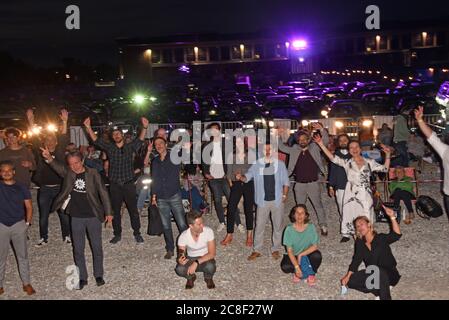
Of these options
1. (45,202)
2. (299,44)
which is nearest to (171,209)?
(45,202)

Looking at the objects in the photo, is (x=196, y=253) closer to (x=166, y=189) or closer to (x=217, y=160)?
(x=166, y=189)

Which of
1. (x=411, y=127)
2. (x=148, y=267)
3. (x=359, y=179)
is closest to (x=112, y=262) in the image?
(x=148, y=267)

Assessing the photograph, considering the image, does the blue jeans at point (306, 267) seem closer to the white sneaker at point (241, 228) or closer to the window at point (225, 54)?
the white sneaker at point (241, 228)

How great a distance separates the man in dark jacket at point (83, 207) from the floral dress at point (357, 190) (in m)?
3.67

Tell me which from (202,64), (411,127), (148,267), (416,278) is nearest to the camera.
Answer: (416,278)

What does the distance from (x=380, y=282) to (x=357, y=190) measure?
2196 millimetres

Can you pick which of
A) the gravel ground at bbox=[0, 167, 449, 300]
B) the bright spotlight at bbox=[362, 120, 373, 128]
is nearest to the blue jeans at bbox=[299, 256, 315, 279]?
the gravel ground at bbox=[0, 167, 449, 300]

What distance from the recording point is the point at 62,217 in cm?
873

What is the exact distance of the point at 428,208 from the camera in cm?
925

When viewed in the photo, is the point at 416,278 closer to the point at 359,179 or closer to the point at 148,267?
the point at 359,179

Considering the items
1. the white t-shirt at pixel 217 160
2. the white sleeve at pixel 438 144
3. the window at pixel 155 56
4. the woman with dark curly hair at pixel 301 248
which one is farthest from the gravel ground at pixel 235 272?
the window at pixel 155 56

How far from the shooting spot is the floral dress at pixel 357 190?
7.85m

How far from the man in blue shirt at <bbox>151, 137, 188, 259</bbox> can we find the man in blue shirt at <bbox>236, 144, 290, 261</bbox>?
1.16 m
